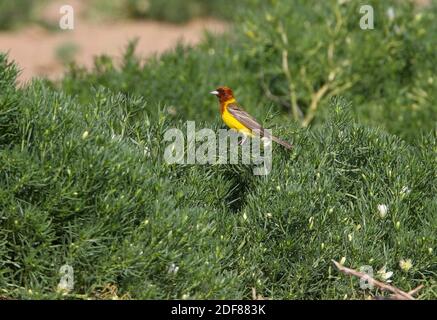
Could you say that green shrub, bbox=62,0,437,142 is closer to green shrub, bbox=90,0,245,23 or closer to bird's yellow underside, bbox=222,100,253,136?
bird's yellow underside, bbox=222,100,253,136

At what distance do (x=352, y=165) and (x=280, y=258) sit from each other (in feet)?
3.21

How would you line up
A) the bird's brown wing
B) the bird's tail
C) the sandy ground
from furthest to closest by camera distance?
the sandy ground → the bird's brown wing → the bird's tail

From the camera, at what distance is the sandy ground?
552 inches

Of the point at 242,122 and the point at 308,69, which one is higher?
the point at 308,69

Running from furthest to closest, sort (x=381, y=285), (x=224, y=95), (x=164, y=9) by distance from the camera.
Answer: (x=164, y=9) < (x=224, y=95) < (x=381, y=285)

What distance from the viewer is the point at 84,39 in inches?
597

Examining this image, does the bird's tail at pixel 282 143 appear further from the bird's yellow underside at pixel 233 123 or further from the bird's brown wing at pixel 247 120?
the bird's yellow underside at pixel 233 123

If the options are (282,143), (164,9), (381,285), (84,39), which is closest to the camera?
(381,285)

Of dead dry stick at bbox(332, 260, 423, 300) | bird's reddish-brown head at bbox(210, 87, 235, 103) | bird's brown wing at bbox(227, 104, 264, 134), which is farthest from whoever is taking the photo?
bird's reddish-brown head at bbox(210, 87, 235, 103)

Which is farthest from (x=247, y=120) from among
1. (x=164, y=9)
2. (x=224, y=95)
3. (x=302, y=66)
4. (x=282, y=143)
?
(x=164, y=9)

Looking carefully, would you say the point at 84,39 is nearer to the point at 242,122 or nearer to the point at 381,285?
the point at 242,122

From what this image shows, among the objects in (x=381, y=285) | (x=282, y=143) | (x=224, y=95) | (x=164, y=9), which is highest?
(x=164, y=9)

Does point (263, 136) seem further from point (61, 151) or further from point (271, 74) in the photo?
point (271, 74)

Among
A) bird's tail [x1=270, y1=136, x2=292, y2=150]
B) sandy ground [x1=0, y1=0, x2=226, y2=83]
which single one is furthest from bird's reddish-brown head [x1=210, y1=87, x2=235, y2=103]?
sandy ground [x1=0, y1=0, x2=226, y2=83]
